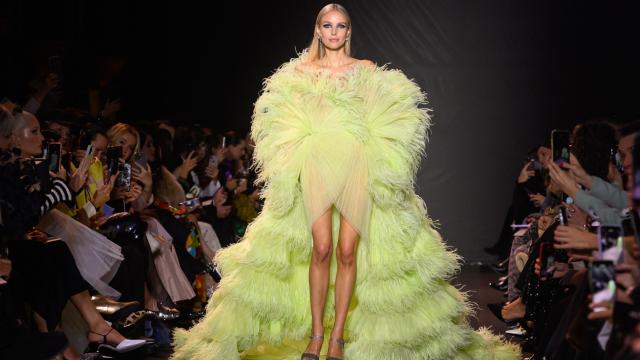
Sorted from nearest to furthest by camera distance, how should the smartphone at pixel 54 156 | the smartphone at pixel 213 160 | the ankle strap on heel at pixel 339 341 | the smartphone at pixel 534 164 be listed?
the ankle strap on heel at pixel 339 341, the smartphone at pixel 54 156, the smartphone at pixel 213 160, the smartphone at pixel 534 164

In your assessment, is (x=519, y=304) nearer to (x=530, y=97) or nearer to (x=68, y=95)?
(x=68, y=95)

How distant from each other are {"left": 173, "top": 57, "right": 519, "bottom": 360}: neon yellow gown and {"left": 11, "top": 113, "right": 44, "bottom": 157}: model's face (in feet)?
3.49

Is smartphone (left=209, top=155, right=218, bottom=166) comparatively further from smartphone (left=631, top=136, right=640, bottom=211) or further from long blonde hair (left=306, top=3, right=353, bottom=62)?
smartphone (left=631, top=136, right=640, bottom=211)

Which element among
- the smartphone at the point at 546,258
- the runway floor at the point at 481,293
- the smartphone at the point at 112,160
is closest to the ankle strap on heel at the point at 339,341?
the runway floor at the point at 481,293

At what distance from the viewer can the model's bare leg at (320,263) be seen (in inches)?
150

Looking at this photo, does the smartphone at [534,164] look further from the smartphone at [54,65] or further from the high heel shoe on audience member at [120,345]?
the high heel shoe on audience member at [120,345]

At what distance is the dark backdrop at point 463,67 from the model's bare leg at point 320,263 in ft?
17.2

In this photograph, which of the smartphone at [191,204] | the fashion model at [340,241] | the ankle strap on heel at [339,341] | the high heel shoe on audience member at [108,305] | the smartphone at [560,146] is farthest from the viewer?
the smartphone at [191,204]

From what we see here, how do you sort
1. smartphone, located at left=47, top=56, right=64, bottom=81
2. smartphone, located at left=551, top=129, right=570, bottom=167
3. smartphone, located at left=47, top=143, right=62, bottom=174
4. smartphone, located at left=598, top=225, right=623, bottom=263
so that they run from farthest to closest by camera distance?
smartphone, located at left=47, top=56, right=64, bottom=81 → smartphone, located at left=47, top=143, right=62, bottom=174 → smartphone, located at left=551, top=129, right=570, bottom=167 → smartphone, located at left=598, top=225, right=623, bottom=263

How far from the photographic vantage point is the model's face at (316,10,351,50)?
415 cm

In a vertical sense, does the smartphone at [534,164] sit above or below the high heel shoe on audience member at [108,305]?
above

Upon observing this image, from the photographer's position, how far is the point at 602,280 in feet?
7.93

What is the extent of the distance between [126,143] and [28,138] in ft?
4.25

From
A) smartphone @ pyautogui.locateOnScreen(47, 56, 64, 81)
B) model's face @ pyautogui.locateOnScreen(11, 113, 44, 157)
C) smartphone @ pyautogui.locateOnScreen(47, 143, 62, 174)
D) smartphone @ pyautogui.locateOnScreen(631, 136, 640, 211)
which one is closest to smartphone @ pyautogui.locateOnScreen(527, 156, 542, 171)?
smartphone @ pyautogui.locateOnScreen(47, 56, 64, 81)
